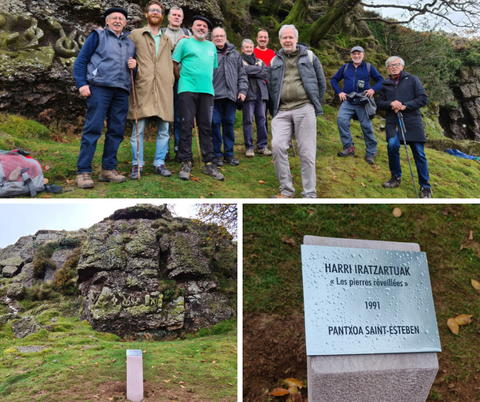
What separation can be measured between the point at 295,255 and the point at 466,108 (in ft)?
72.5

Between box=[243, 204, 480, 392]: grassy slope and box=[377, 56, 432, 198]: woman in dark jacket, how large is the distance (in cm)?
179

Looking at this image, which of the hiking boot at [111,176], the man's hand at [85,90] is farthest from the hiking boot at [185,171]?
the man's hand at [85,90]

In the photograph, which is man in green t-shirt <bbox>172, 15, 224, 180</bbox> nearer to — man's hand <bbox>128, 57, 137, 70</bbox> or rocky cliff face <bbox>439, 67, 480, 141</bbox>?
man's hand <bbox>128, 57, 137, 70</bbox>

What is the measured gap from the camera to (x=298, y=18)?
12766 mm

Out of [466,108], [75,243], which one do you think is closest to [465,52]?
[466,108]

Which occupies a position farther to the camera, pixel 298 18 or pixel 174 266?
pixel 298 18

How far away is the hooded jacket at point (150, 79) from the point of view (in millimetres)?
5172

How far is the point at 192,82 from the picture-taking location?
5293 millimetres

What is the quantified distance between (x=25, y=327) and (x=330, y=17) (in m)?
12.0

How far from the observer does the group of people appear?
15.8ft

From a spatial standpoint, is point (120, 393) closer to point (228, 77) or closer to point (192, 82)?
point (192, 82)

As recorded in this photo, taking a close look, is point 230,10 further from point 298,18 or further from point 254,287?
point 254,287

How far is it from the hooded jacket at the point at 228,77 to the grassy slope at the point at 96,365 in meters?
4.54

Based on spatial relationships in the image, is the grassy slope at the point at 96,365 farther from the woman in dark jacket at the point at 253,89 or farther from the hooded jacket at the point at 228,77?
the hooded jacket at the point at 228,77
